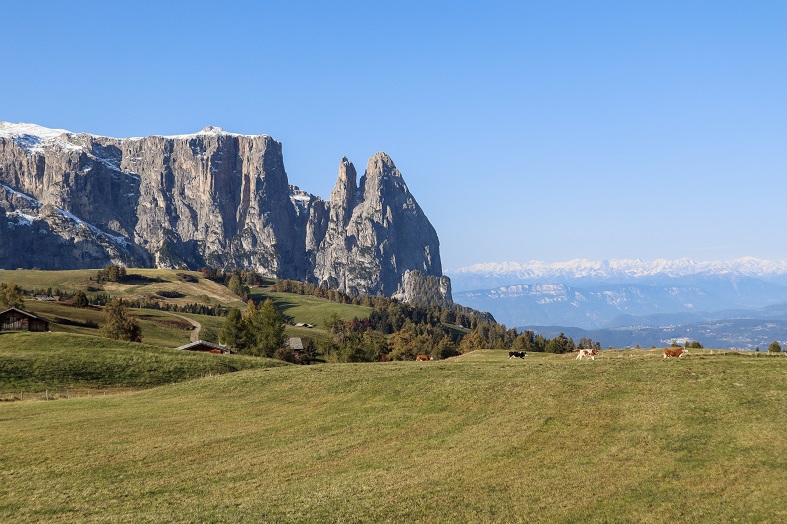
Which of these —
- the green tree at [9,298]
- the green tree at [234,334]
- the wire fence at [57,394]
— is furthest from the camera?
the green tree at [9,298]

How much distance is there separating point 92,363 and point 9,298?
299ft

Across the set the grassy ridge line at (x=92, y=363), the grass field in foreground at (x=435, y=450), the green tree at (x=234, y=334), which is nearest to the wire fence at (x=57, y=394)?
the grassy ridge line at (x=92, y=363)

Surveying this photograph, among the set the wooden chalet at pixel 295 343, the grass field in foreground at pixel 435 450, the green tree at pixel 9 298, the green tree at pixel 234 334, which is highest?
the green tree at pixel 9 298

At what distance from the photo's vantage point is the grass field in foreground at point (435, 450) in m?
23.9

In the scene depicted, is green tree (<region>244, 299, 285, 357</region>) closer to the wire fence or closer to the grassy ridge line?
the grassy ridge line

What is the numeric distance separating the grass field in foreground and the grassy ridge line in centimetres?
1971

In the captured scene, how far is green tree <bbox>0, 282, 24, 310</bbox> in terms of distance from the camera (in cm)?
14288

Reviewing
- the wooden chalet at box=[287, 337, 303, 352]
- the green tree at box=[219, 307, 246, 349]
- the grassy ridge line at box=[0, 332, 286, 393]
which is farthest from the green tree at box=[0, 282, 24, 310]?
the wooden chalet at box=[287, 337, 303, 352]

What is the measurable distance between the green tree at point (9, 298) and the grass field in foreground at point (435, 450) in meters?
104

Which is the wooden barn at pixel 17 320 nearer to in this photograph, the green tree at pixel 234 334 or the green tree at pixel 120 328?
the green tree at pixel 120 328

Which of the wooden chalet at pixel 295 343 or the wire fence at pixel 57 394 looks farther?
the wooden chalet at pixel 295 343

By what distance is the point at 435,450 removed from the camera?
33.1 metres

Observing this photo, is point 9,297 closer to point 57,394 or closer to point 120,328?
point 120,328

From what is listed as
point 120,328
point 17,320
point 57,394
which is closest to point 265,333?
point 120,328
